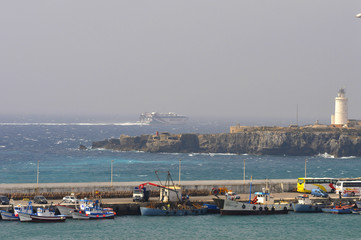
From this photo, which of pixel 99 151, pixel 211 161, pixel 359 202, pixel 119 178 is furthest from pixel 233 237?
pixel 99 151

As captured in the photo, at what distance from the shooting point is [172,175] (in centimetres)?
11706

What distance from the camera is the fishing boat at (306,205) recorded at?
2933 inches

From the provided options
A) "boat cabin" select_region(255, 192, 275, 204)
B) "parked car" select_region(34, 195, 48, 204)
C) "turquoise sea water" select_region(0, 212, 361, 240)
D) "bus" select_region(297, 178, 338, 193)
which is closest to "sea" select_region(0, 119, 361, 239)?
"turquoise sea water" select_region(0, 212, 361, 240)

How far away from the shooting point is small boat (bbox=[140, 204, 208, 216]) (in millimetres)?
70375

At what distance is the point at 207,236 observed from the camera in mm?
62250

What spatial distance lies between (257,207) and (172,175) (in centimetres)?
4521

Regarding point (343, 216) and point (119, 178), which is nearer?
point (343, 216)

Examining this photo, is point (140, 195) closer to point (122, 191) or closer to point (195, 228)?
point (122, 191)

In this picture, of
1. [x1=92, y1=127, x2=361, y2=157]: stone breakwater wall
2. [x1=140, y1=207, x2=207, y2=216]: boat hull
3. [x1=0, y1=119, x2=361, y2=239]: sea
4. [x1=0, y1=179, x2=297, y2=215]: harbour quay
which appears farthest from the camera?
[x1=92, y1=127, x2=361, y2=157]: stone breakwater wall

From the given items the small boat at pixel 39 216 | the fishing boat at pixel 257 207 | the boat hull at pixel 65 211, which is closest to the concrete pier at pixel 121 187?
the fishing boat at pixel 257 207

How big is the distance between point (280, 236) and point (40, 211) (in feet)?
70.9

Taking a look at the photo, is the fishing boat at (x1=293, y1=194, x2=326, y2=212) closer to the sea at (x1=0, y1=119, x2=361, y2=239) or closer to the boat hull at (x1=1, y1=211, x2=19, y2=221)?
the sea at (x1=0, y1=119, x2=361, y2=239)

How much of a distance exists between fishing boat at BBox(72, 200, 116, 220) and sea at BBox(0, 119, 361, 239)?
86cm

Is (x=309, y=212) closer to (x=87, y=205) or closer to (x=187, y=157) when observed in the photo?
(x=87, y=205)
